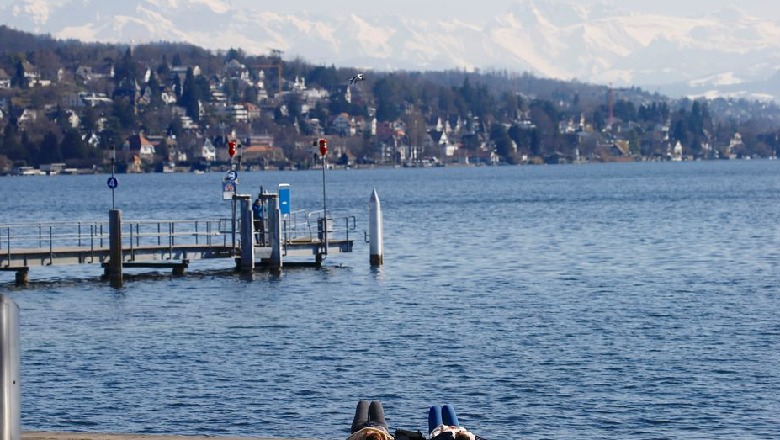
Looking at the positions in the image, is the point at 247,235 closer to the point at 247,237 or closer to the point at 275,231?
the point at 247,237

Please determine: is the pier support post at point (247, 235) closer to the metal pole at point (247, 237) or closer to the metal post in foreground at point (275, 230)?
the metal pole at point (247, 237)

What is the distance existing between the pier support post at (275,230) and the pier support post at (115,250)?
5.03 metres

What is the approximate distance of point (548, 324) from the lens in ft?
129

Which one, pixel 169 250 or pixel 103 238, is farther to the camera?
pixel 103 238

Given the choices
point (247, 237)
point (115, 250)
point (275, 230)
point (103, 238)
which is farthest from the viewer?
point (103, 238)

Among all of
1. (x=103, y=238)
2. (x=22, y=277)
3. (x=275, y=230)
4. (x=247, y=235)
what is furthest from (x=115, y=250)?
(x=275, y=230)

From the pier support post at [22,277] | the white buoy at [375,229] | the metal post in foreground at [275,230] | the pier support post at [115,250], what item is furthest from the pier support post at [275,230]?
the pier support post at [22,277]

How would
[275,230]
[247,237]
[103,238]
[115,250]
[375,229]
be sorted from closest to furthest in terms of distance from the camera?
[115,250], [247,237], [275,230], [375,229], [103,238]

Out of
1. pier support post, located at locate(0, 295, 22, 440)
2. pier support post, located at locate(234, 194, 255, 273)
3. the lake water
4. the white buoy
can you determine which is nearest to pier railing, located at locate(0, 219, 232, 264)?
the lake water

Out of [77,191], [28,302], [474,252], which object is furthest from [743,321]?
[77,191]

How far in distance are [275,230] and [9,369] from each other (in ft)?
127

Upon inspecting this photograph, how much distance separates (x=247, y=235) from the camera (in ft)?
165

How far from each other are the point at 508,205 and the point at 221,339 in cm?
9426

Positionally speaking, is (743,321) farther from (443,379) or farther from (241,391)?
(241,391)
